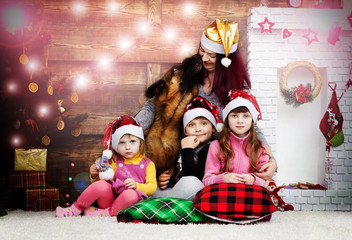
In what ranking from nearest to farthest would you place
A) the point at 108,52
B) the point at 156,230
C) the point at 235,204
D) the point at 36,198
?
the point at 156,230 < the point at 235,204 < the point at 36,198 < the point at 108,52

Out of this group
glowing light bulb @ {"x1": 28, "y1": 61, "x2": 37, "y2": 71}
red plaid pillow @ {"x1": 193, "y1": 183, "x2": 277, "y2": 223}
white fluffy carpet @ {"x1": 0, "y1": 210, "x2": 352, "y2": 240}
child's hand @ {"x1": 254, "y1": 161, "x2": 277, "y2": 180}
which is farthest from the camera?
glowing light bulb @ {"x1": 28, "y1": 61, "x2": 37, "y2": 71}

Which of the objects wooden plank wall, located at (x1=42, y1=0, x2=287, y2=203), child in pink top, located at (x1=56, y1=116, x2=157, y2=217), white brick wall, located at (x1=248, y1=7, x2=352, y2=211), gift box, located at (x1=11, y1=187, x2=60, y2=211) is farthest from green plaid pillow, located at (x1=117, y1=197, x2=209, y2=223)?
white brick wall, located at (x1=248, y1=7, x2=352, y2=211)

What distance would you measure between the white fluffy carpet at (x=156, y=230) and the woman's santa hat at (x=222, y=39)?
1.17 m

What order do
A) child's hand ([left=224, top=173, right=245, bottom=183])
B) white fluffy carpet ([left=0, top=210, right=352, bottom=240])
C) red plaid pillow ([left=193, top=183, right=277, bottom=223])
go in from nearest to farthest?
white fluffy carpet ([left=0, top=210, right=352, bottom=240]) < red plaid pillow ([left=193, top=183, right=277, bottom=223]) < child's hand ([left=224, top=173, right=245, bottom=183])

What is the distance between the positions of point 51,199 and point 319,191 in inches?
84.4

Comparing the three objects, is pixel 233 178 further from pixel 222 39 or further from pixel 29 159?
pixel 29 159

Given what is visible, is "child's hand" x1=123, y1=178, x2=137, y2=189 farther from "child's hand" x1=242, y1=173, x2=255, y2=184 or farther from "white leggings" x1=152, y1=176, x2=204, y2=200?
"child's hand" x1=242, y1=173, x2=255, y2=184

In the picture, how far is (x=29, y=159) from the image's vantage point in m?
2.81

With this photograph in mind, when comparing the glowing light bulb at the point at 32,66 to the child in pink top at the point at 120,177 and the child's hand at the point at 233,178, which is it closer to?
the child in pink top at the point at 120,177

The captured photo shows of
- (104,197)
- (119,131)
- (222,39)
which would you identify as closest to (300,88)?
(222,39)

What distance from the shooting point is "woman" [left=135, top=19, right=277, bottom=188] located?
8.89 ft

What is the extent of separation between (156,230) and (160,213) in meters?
0.22

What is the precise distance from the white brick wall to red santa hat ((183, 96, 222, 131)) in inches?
27.2

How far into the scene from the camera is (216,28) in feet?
9.03
